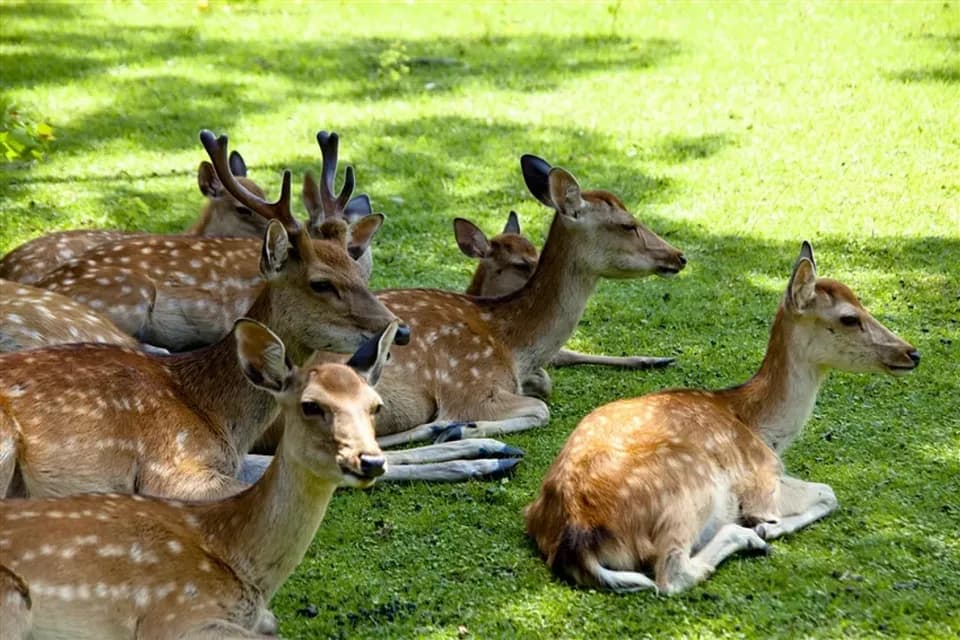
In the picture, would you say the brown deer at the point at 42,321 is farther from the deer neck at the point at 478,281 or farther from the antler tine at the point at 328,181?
the deer neck at the point at 478,281

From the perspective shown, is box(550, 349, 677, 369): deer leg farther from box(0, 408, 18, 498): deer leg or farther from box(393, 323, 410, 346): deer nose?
box(0, 408, 18, 498): deer leg

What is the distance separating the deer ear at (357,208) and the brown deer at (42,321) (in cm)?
163

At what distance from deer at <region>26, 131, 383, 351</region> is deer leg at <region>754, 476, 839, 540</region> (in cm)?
264

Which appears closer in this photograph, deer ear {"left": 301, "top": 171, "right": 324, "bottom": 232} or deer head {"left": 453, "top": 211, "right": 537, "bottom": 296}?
deer ear {"left": 301, "top": 171, "right": 324, "bottom": 232}

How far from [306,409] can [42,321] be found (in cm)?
248

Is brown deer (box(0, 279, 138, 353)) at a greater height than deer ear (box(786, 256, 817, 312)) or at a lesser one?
lesser

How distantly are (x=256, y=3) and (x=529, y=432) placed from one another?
30.7 ft

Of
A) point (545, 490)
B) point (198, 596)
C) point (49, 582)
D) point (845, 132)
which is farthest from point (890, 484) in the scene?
point (845, 132)

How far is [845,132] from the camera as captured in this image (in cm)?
1178

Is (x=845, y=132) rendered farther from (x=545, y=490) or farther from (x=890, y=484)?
(x=545, y=490)

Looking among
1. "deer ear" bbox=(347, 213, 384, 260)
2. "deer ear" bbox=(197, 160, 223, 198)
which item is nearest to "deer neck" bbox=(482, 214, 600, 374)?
"deer ear" bbox=(347, 213, 384, 260)

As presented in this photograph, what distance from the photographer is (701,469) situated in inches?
232

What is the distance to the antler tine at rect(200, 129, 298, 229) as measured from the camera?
23.1 ft

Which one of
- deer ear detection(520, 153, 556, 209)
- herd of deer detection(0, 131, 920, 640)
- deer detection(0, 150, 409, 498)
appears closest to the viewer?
herd of deer detection(0, 131, 920, 640)
